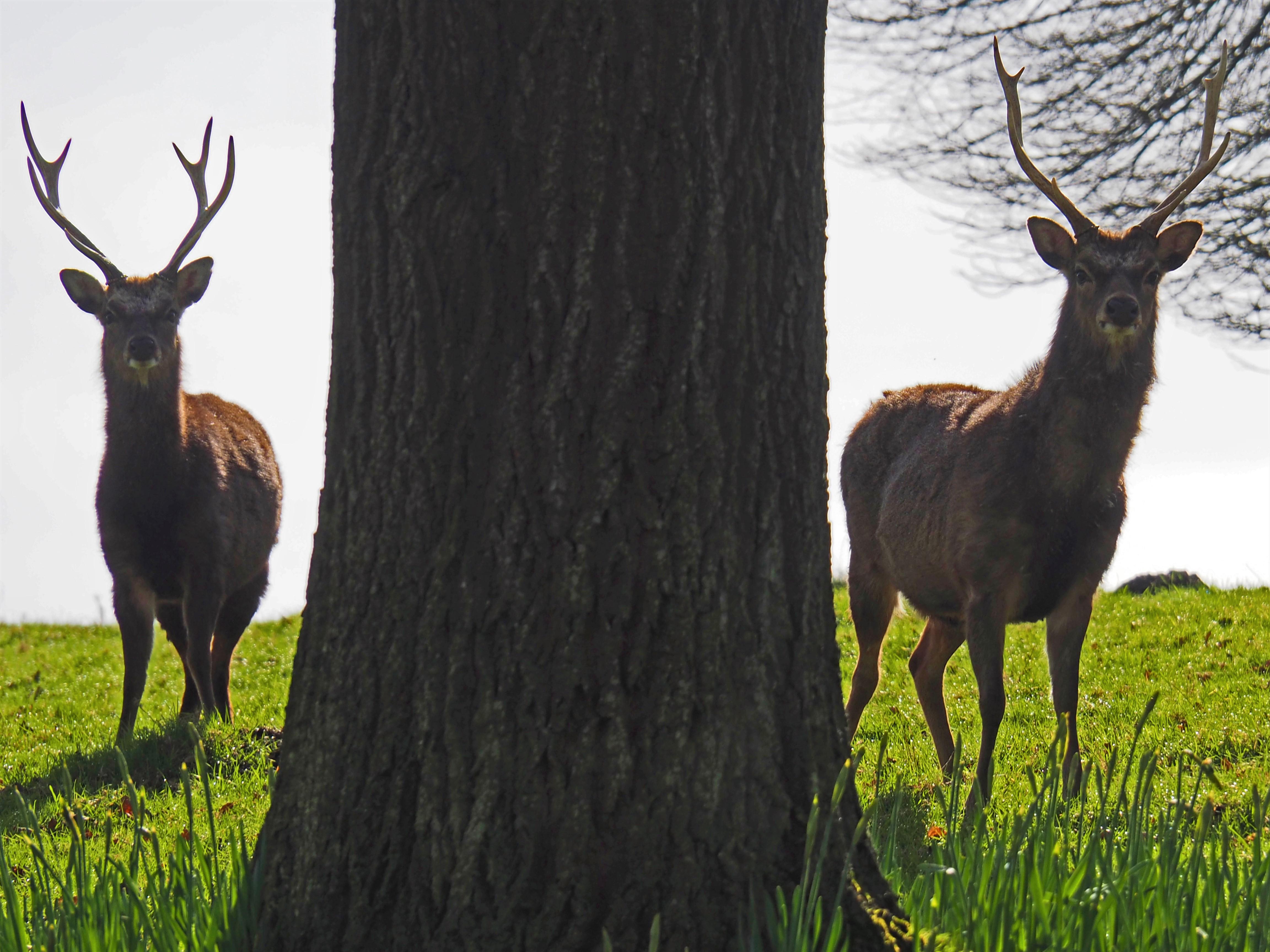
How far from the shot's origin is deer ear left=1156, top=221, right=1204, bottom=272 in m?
6.03

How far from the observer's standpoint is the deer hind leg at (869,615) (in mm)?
6938

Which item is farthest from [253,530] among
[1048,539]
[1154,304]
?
[1154,304]

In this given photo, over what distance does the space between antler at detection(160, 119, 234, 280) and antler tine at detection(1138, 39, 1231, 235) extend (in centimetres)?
542

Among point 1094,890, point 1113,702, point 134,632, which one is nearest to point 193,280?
point 134,632

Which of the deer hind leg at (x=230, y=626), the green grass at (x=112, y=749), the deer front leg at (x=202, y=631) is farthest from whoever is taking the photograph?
the deer hind leg at (x=230, y=626)

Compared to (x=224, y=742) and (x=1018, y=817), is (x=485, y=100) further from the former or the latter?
(x=224, y=742)

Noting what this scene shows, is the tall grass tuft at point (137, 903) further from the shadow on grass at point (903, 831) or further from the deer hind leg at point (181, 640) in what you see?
the deer hind leg at point (181, 640)

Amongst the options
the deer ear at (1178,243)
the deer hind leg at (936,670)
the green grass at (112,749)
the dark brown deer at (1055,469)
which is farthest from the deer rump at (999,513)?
the green grass at (112,749)

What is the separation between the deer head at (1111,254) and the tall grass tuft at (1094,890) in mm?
3023

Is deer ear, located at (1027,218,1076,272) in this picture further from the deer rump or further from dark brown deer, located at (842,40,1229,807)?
the deer rump

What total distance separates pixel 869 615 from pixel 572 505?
468 cm

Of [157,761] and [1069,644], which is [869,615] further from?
[157,761]

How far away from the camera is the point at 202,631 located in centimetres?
721

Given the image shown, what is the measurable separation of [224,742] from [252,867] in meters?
3.66
